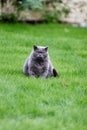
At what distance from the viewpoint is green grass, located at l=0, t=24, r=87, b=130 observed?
6094mm

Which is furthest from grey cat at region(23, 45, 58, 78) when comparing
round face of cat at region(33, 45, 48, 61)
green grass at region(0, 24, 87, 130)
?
green grass at region(0, 24, 87, 130)

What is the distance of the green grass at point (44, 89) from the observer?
6094mm

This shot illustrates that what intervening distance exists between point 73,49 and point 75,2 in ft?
13.7

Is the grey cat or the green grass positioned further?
the grey cat

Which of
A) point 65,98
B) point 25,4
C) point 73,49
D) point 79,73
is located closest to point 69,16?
point 25,4

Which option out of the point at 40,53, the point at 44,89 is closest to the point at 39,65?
the point at 40,53

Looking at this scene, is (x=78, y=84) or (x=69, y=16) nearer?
(x=78, y=84)

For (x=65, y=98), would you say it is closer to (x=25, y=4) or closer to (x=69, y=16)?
(x=25, y=4)

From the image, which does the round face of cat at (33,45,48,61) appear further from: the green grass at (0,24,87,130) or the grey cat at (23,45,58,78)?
the green grass at (0,24,87,130)

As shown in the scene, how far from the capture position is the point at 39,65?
886 centimetres

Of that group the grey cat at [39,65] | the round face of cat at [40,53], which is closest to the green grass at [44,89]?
the grey cat at [39,65]

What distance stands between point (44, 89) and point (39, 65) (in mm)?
1349

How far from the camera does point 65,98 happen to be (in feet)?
23.5

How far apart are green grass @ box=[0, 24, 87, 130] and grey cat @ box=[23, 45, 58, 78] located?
0.73ft
